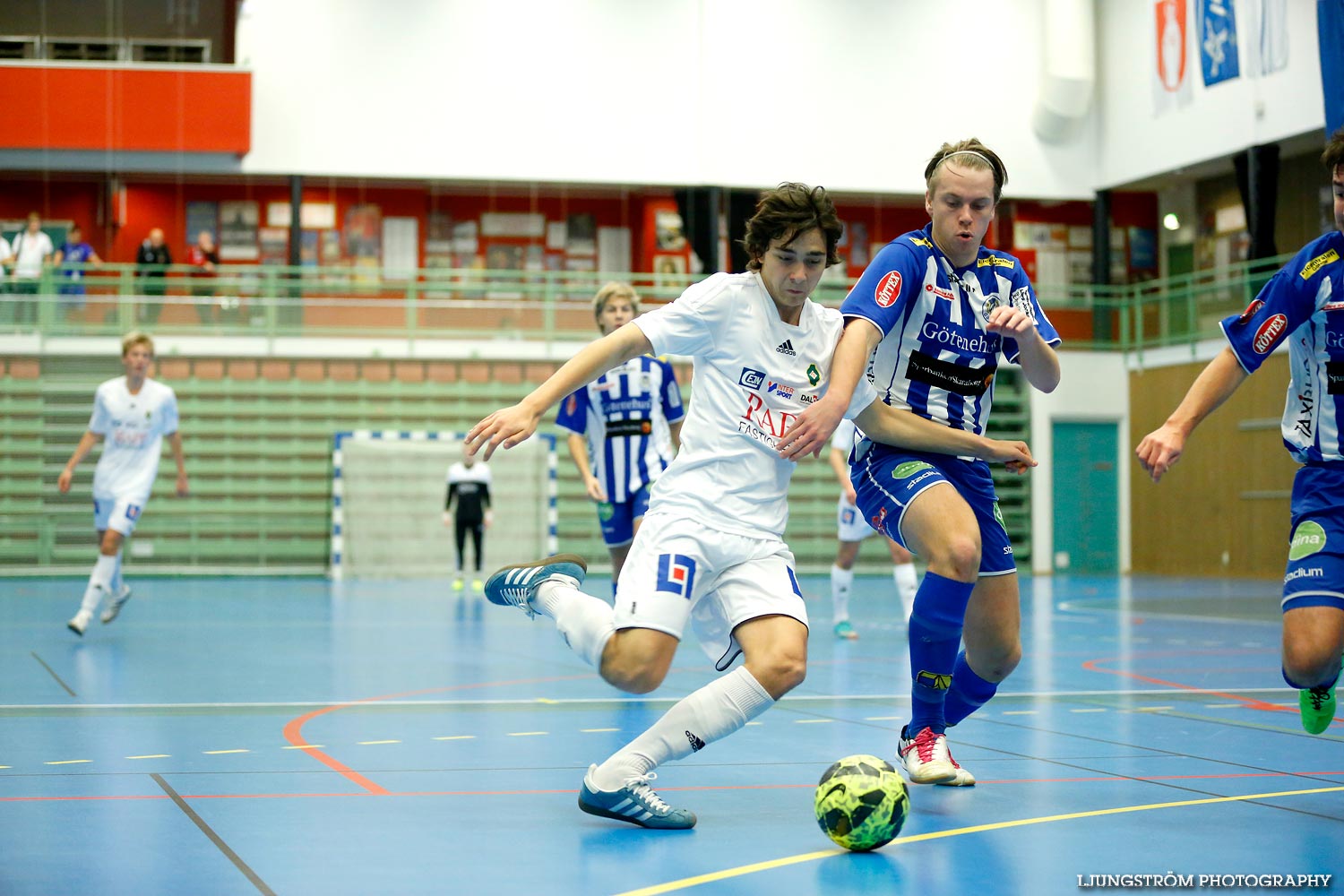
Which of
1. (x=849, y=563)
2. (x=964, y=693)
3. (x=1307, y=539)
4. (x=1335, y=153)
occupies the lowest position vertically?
(x=964, y=693)

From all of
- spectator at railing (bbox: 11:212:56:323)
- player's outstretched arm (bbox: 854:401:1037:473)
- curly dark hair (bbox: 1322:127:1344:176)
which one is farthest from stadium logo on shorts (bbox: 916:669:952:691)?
spectator at railing (bbox: 11:212:56:323)

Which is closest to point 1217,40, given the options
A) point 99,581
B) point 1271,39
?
point 1271,39

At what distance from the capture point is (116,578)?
12.4 meters

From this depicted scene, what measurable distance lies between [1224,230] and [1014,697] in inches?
885

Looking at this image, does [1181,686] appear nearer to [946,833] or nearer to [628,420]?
[628,420]

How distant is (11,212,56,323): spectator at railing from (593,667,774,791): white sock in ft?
69.8

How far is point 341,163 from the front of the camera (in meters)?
25.9

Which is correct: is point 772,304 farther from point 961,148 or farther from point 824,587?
point 824,587

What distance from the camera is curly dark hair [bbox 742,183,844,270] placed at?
4.59m

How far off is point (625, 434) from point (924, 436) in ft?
14.5

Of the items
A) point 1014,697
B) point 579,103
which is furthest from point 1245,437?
point 1014,697

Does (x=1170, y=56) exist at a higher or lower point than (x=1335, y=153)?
higher

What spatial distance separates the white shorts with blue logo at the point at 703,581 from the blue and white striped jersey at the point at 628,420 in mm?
4526

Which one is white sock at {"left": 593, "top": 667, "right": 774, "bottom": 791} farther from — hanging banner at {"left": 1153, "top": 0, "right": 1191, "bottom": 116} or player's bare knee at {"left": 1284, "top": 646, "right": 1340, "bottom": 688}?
hanging banner at {"left": 1153, "top": 0, "right": 1191, "bottom": 116}
